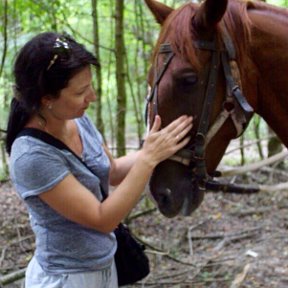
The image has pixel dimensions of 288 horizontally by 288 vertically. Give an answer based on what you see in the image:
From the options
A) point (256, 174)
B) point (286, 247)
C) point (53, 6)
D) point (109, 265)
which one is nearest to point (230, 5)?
point (109, 265)

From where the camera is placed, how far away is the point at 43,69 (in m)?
1.81

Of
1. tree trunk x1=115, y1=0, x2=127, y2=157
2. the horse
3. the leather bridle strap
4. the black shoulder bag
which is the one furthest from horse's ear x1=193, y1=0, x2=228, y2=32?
tree trunk x1=115, y1=0, x2=127, y2=157

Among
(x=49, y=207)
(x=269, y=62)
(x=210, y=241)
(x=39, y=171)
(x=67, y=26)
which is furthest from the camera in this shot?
(x=67, y=26)

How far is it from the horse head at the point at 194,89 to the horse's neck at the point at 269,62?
0.12 m

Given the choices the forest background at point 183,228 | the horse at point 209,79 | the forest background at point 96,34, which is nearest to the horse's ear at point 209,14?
the horse at point 209,79

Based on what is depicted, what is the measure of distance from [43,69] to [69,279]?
774 millimetres

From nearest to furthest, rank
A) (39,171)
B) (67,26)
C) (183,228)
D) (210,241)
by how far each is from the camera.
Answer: (39,171) < (210,241) < (183,228) < (67,26)

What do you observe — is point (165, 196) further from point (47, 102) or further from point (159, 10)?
point (159, 10)

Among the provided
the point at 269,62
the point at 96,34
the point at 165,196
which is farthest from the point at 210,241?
the point at 269,62

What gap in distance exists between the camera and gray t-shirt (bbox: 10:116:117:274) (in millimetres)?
Answer: 1807

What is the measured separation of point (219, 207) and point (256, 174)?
906 mm

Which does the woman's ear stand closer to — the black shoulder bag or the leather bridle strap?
the leather bridle strap

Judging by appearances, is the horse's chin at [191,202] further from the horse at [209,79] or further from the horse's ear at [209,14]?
the horse's ear at [209,14]

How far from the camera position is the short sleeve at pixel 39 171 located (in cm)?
180
